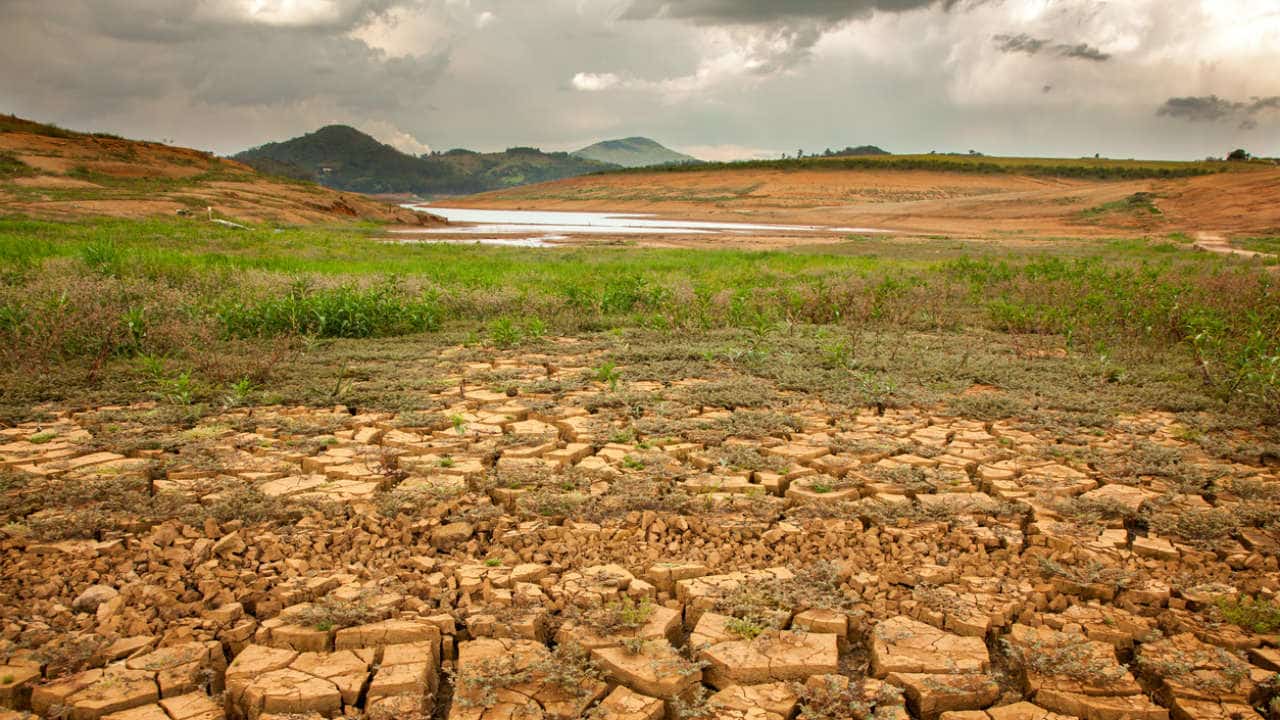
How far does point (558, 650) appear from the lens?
2.77 metres

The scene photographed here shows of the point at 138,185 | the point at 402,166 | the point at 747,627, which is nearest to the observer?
the point at 747,627

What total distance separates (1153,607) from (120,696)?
12.7 feet

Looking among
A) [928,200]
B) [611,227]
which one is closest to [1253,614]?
[611,227]

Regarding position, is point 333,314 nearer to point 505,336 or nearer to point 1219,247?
point 505,336

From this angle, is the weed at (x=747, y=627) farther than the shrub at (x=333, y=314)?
No

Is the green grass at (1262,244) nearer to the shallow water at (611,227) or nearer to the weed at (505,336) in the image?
the shallow water at (611,227)

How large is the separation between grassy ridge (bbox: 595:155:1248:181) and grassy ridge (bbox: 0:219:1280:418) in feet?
167

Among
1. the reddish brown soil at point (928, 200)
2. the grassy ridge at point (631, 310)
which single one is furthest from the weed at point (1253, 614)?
the reddish brown soil at point (928, 200)

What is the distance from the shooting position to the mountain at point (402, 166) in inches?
4461

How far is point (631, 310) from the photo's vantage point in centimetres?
971

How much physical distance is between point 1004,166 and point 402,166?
94017mm

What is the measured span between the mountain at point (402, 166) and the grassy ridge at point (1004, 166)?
Answer: 1956 inches

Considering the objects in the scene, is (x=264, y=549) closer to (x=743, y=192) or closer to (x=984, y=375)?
(x=984, y=375)

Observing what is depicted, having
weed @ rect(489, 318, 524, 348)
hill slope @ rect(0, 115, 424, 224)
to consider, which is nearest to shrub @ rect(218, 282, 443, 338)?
weed @ rect(489, 318, 524, 348)
